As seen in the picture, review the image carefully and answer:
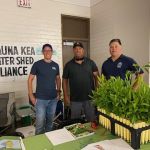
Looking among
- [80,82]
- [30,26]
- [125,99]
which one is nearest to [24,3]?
[30,26]

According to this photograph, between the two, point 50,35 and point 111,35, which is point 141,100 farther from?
point 50,35

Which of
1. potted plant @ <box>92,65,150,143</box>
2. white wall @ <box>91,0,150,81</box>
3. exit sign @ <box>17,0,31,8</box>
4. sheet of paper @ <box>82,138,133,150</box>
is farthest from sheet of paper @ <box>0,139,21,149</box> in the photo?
exit sign @ <box>17,0,31,8</box>

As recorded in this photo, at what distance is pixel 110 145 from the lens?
122 cm

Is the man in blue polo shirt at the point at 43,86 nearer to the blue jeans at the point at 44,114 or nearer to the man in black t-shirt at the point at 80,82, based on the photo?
the blue jeans at the point at 44,114

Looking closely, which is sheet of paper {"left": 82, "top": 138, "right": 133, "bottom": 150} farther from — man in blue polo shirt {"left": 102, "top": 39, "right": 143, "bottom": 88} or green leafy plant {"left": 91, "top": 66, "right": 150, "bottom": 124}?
man in blue polo shirt {"left": 102, "top": 39, "right": 143, "bottom": 88}

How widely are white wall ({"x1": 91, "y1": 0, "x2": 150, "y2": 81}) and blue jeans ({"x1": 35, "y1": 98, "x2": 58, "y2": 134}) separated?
5.02 feet

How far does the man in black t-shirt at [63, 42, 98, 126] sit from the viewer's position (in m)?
2.69

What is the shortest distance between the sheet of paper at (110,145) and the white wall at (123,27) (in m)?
1.87

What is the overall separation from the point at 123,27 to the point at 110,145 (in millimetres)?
2698

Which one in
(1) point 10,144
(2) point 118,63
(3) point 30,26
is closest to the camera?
(1) point 10,144

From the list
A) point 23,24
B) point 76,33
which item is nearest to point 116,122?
point 23,24

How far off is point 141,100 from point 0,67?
2903mm

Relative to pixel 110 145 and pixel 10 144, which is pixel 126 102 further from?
pixel 10 144

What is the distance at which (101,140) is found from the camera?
1.31m
